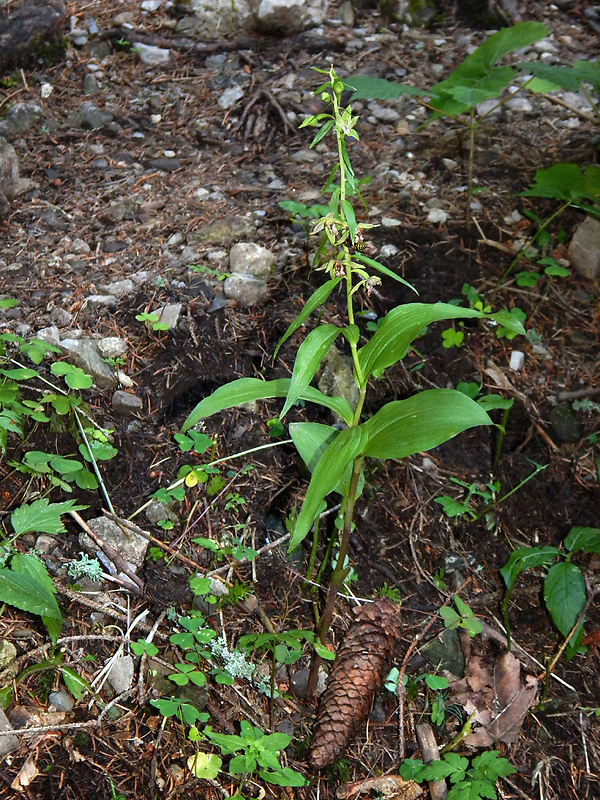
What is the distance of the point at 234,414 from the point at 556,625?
1546 millimetres

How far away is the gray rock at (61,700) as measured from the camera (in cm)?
197

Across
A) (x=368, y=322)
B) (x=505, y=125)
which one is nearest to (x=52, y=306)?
(x=368, y=322)

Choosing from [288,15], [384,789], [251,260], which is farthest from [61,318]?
[288,15]

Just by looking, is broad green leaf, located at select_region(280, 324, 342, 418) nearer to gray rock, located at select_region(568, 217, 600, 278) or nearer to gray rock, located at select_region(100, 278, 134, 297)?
gray rock, located at select_region(100, 278, 134, 297)

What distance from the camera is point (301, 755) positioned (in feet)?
7.09

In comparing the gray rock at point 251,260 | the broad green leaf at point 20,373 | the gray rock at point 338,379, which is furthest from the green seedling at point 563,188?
the broad green leaf at point 20,373

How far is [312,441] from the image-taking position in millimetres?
2172

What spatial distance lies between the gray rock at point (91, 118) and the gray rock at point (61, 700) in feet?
11.0

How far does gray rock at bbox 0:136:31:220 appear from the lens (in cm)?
348

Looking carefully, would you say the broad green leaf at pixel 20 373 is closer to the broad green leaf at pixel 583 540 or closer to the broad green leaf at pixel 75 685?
the broad green leaf at pixel 75 685

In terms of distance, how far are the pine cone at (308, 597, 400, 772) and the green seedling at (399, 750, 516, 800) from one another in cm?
24

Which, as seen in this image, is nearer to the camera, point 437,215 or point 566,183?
point 566,183

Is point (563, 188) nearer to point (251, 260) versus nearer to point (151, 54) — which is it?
point (251, 260)

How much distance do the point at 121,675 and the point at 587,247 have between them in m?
3.02
